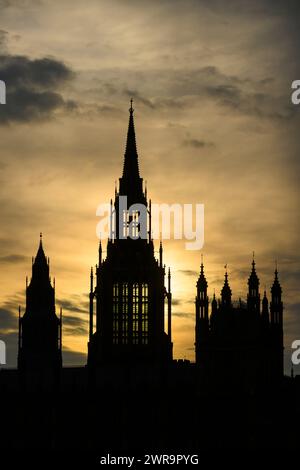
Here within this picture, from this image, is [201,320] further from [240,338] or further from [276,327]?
[276,327]

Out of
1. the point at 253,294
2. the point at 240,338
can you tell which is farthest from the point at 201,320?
the point at 253,294

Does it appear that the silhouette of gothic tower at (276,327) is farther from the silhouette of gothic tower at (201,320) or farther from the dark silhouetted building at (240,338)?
the silhouette of gothic tower at (201,320)

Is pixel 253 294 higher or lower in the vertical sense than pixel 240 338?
higher

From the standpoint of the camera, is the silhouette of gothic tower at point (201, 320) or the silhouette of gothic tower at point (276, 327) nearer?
the silhouette of gothic tower at point (276, 327)

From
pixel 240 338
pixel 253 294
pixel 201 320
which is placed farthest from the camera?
pixel 201 320

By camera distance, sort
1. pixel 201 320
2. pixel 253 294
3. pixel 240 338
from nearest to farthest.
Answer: pixel 253 294 < pixel 240 338 < pixel 201 320

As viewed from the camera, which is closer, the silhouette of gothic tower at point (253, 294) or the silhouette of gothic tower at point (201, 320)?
the silhouette of gothic tower at point (253, 294)

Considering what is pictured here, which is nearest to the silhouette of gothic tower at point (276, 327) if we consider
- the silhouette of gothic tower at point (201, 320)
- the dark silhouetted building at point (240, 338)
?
the dark silhouetted building at point (240, 338)

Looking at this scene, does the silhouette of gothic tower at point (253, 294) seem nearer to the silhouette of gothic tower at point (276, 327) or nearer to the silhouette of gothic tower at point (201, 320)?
the silhouette of gothic tower at point (276, 327)
